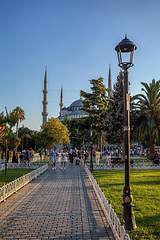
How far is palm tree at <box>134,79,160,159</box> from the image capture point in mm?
26211

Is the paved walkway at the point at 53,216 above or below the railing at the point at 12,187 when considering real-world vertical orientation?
below

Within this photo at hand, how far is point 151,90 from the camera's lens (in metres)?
27.6

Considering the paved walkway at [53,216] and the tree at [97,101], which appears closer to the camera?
the paved walkway at [53,216]

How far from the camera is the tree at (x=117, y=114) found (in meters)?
→ 30.3

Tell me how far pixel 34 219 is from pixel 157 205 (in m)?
3.69

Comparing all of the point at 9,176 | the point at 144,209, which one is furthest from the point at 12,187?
the point at 9,176

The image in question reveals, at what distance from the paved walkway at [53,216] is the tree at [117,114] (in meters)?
21.1

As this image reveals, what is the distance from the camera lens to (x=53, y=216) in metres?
6.40

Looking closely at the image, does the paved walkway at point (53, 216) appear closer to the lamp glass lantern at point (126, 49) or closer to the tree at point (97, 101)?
the lamp glass lantern at point (126, 49)

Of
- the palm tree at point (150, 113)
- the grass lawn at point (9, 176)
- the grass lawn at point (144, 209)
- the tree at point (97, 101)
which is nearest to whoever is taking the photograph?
the grass lawn at point (144, 209)

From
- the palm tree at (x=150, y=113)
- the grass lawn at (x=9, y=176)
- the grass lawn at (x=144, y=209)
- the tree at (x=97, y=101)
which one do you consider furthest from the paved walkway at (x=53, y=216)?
the tree at (x=97, y=101)

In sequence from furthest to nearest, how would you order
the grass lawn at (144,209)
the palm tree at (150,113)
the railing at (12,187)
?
the palm tree at (150,113)
the railing at (12,187)
the grass lawn at (144,209)

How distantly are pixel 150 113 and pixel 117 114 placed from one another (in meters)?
4.63

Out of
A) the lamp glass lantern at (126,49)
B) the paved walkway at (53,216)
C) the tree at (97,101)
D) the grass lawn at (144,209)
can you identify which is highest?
the tree at (97,101)
